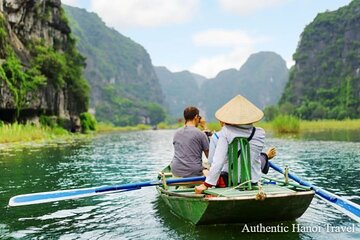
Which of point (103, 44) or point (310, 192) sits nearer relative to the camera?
point (310, 192)

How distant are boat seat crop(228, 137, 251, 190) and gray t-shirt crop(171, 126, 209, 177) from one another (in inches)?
42.7

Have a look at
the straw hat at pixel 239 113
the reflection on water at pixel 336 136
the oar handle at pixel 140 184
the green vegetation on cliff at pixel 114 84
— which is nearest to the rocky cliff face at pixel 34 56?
the reflection on water at pixel 336 136

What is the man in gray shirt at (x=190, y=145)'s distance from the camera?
623 centimetres

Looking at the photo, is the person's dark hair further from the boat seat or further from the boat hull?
the boat hull

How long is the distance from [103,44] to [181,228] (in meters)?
195

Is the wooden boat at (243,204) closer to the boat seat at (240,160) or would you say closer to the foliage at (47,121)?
the boat seat at (240,160)

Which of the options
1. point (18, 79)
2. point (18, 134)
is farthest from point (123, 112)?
point (18, 134)

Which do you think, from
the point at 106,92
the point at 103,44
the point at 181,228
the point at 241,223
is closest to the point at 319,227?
the point at 241,223

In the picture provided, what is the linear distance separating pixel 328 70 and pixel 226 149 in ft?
314

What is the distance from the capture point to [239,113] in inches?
205

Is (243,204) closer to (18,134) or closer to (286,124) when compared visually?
(18,134)

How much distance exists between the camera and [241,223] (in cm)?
509

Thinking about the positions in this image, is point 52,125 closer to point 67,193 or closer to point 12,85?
point 12,85

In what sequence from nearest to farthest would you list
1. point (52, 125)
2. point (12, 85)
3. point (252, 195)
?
point (252, 195) → point (12, 85) → point (52, 125)
